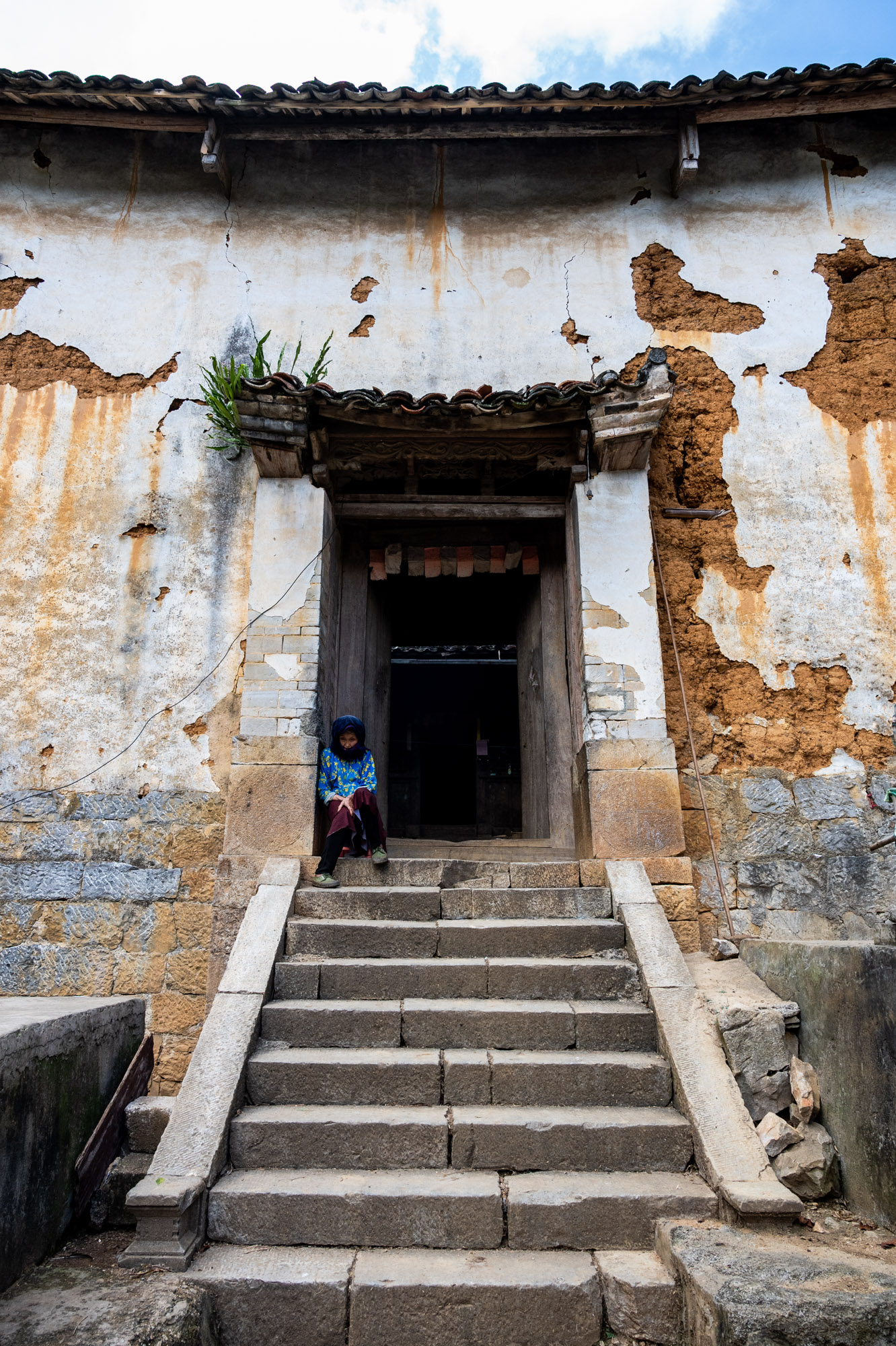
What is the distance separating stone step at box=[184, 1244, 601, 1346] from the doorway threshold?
3.18m

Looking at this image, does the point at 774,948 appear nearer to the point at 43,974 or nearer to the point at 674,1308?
Answer: the point at 674,1308

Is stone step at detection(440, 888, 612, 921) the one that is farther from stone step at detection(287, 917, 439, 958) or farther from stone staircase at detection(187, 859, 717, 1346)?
stone step at detection(287, 917, 439, 958)

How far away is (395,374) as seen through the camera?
277 inches

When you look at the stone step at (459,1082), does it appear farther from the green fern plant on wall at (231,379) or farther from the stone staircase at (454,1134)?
the green fern plant on wall at (231,379)

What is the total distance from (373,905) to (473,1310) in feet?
7.55

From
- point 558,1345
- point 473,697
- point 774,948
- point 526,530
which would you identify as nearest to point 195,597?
point 526,530

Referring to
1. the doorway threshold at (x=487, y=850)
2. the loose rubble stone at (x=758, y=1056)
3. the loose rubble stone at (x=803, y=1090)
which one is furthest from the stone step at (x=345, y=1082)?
the doorway threshold at (x=487, y=850)

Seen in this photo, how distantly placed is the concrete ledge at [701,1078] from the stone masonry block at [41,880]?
3821 millimetres

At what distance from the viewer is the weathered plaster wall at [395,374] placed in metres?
6.25

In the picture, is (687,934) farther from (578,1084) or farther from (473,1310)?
(473,1310)

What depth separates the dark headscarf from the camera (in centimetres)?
582

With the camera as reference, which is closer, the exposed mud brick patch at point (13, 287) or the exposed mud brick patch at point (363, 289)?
the exposed mud brick patch at point (13, 287)

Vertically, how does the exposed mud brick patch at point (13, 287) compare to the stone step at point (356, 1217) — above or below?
above

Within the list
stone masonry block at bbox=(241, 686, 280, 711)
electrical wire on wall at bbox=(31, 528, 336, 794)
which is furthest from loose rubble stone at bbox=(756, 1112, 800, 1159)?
electrical wire on wall at bbox=(31, 528, 336, 794)
